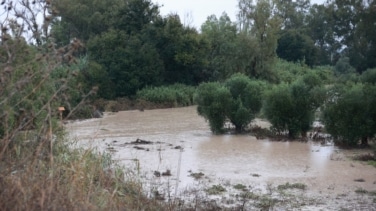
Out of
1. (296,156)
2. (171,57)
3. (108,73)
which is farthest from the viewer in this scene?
(171,57)

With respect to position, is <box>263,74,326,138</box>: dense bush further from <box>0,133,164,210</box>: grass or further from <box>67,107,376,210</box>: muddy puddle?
<box>0,133,164,210</box>: grass

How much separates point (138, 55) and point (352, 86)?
1834 centimetres

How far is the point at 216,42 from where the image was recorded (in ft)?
135

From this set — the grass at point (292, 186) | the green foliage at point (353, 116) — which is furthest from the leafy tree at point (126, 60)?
the grass at point (292, 186)

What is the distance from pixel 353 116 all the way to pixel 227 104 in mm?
5373

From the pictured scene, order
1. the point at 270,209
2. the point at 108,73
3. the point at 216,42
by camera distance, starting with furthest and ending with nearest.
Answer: the point at 216,42, the point at 108,73, the point at 270,209

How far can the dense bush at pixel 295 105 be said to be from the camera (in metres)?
20.0

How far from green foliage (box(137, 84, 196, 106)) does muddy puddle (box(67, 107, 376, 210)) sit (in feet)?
32.0

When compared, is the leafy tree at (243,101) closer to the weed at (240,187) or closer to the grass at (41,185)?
the weed at (240,187)

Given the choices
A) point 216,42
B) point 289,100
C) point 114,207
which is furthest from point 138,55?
point 114,207

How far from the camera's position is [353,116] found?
1830 cm

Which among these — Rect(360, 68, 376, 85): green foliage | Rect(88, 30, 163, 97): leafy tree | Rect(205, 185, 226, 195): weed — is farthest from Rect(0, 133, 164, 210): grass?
Rect(88, 30, 163, 97): leafy tree

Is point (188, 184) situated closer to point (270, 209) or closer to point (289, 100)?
point (270, 209)

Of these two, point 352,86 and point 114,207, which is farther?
point 352,86
